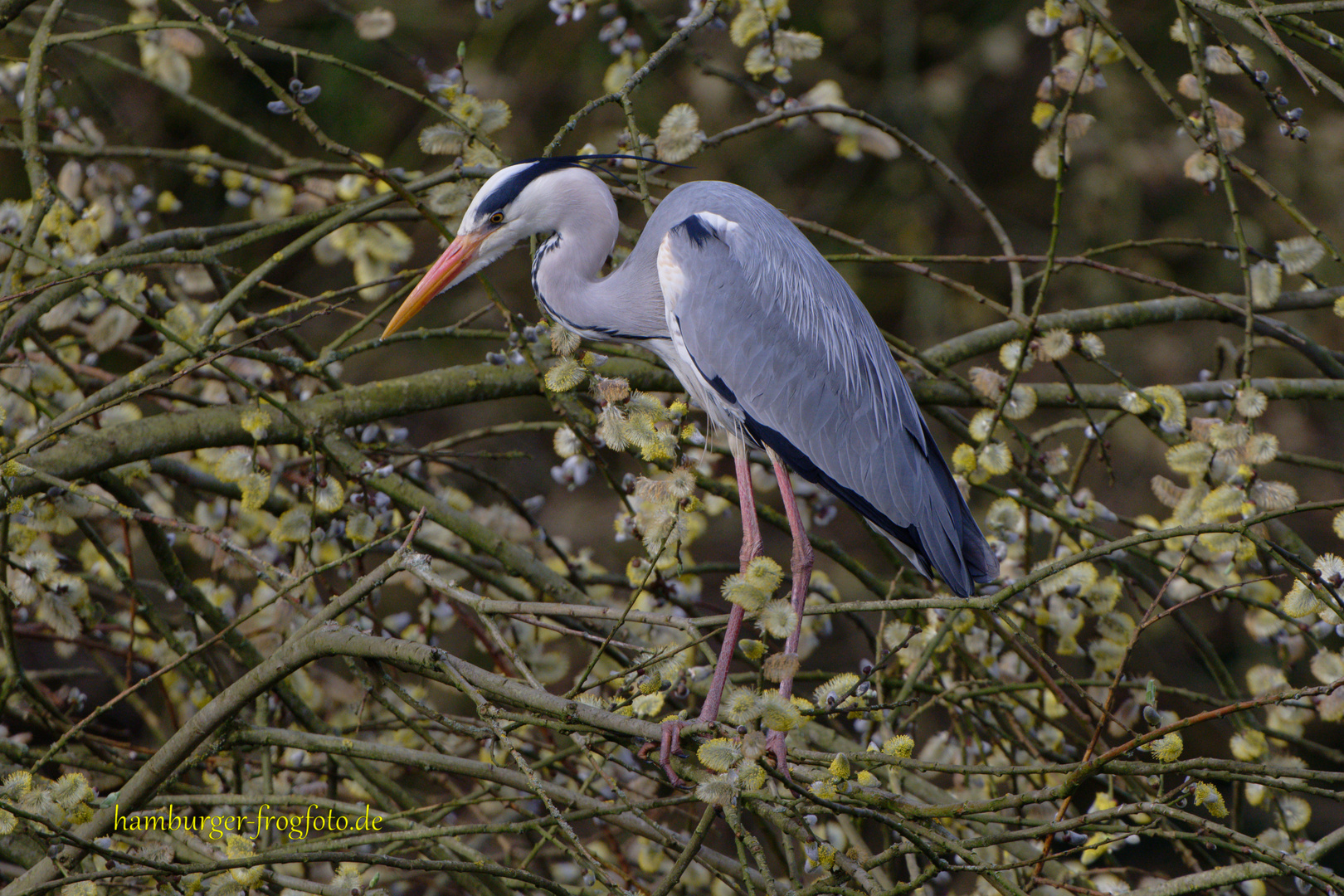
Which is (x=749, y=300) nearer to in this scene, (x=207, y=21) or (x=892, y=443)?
(x=892, y=443)

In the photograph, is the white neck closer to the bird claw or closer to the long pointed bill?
the long pointed bill

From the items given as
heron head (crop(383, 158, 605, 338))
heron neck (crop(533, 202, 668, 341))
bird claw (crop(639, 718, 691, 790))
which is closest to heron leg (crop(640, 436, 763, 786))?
bird claw (crop(639, 718, 691, 790))

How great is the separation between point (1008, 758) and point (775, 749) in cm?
80

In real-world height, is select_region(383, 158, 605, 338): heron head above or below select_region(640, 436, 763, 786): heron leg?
above

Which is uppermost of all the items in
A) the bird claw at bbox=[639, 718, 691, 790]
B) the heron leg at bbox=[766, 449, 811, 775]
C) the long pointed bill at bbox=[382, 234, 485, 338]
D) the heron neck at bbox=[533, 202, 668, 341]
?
the long pointed bill at bbox=[382, 234, 485, 338]

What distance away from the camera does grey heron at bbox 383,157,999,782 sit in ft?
8.36

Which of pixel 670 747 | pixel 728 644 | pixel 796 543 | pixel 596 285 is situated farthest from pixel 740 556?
pixel 670 747

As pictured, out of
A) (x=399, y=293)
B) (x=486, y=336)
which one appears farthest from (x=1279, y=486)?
(x=399, y=293)

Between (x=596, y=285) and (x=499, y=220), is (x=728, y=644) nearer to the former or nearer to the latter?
(x=596, y=285)

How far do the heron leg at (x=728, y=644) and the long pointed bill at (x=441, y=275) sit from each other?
0.77 m

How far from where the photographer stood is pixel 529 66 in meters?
6.98

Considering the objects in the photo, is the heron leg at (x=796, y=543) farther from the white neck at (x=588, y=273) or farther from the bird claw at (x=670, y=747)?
the bird claw at (x=670, y=747)

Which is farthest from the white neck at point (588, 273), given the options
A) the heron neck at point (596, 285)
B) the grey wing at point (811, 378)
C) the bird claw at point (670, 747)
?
the bird claw at point (670, 747)

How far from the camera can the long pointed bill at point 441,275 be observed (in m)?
2.42
